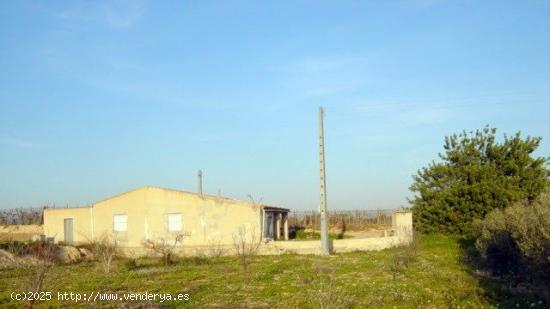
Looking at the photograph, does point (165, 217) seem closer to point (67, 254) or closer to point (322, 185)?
point (67, 254)

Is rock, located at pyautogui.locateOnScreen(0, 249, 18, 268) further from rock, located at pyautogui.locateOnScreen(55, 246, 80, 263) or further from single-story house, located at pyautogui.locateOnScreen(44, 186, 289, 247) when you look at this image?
single-story house, located at pyautogui.locateOnScreen(44, 186, 289, 247)

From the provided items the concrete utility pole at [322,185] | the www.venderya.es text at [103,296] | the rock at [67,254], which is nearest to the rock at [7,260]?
the rock at [67,254]

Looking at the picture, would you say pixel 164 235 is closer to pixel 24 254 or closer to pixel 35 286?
pixel 24 254

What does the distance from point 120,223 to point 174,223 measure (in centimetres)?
365

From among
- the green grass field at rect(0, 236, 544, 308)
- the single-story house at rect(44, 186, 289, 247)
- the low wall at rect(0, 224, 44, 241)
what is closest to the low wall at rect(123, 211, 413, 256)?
the single-story house at rect(44, 186, 289, 247)

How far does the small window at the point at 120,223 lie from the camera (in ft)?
114

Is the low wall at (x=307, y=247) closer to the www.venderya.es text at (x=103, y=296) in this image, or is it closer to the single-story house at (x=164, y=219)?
the single-story house at (x=164, y=219)

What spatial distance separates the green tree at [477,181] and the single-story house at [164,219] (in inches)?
386

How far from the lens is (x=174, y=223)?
111ft

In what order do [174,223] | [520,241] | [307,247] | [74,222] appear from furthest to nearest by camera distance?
1. [74,222]
2. [174,223]
3. [307,247]
4. [520,241]

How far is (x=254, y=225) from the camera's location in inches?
1278

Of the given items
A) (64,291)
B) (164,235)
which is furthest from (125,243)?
(64,291)

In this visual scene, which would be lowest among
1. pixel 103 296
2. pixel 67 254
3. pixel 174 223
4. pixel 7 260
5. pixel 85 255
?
pixel 85 255

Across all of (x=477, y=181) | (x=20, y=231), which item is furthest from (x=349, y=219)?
(x=20, y=231)
